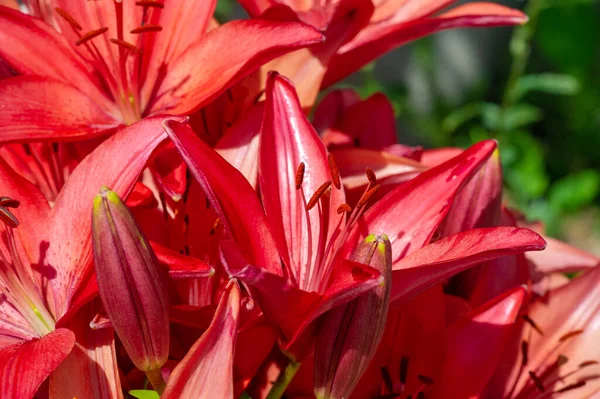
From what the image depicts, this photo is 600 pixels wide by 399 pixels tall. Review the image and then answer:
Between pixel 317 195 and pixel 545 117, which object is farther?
pixel 545 117

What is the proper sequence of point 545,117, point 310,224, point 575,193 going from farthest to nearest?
point 545,117 → point 575,193 → point 310,224

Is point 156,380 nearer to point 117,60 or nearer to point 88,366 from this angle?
point 88,366

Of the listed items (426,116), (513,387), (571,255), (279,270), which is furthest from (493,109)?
(279,270)

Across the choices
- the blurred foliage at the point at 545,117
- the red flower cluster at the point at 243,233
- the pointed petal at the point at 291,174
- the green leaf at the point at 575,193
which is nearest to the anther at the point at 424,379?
the red flower cluster at the point at 243,233

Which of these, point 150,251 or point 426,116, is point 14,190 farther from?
point 426,116

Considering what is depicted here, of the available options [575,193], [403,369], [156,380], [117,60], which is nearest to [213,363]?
[156,380]

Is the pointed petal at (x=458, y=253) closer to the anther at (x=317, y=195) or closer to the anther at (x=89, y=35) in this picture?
the anther at (x=317, y=195)

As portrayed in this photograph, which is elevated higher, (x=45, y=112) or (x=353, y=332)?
(x=45, y=112)

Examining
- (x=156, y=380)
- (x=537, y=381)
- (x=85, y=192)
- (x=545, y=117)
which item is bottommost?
(x=545, y=117)
